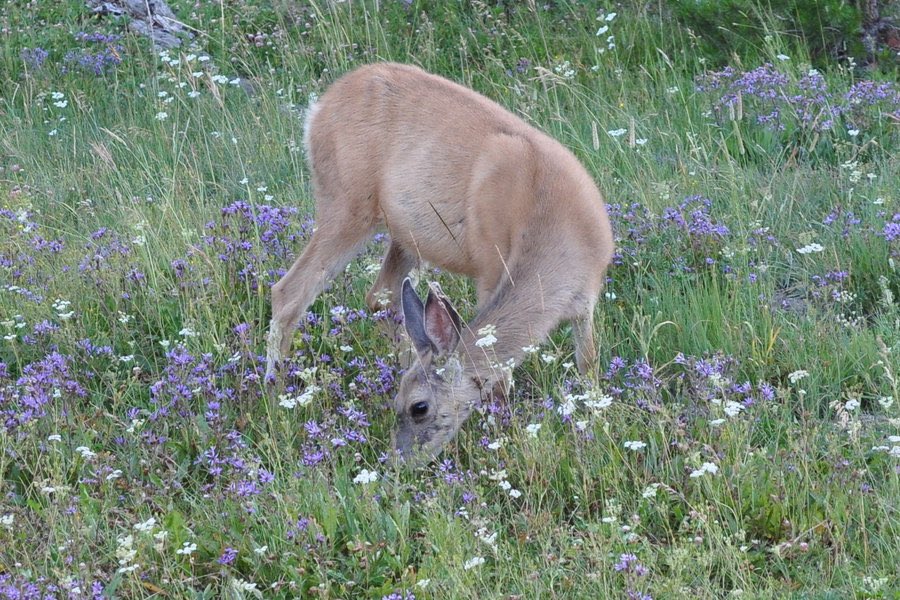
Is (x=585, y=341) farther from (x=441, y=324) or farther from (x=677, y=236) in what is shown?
(x=677, y=236)

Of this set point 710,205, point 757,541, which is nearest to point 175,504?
point 757,541

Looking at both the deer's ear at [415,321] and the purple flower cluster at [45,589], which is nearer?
the purple flower cluster at [45,589]

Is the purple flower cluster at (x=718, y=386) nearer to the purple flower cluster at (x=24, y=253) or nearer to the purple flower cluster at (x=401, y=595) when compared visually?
the purple flower cluster at (x=401, y=595)

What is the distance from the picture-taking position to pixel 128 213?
717 cm

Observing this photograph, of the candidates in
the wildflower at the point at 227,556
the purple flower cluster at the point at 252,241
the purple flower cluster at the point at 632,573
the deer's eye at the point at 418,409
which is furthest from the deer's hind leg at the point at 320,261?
the purple flower cluster at the point at 632,573

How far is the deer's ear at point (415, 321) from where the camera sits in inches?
198

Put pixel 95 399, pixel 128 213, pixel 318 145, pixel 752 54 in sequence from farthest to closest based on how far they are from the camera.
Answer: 1. pixel 752 54
2. pixel 128 213
3. pixel 318 145
4. pixel 95 399

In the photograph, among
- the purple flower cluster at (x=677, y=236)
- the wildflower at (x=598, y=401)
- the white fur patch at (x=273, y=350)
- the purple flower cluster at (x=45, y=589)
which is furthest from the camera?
the purple flower cluster at (x=677, y=236)

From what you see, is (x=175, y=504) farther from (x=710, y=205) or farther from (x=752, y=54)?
(x=752, y=54)

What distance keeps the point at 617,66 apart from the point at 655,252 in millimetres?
3073

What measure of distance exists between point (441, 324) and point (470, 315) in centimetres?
111

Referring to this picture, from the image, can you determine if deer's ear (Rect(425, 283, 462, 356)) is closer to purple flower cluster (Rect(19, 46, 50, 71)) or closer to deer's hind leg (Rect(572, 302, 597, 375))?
deer's hind leg (Rect(572, 302, 597, 375))

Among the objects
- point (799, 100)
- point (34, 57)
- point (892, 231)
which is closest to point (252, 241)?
point (892, 231)

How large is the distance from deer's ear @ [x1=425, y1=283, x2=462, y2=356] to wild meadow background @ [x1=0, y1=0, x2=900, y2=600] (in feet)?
0.96
